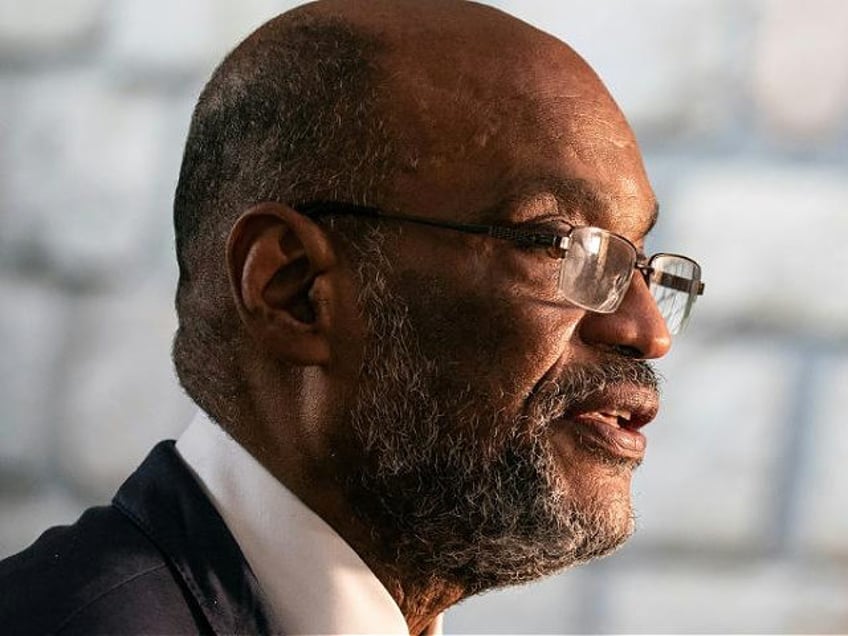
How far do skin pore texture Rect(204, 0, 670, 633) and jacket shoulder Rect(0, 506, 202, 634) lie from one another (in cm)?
18

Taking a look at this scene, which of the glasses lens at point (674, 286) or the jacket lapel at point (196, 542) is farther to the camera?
the glasses lens at point (674, 286)

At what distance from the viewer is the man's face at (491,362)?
4.71 feet

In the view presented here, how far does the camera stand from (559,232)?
1.45 meters

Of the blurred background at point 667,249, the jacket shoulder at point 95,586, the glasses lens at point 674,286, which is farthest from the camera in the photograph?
the blurred background at point 667,249

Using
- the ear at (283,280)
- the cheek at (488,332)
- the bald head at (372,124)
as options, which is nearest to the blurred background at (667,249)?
the bald head at (372,124)

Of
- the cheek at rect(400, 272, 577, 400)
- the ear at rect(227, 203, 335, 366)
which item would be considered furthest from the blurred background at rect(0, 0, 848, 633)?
the cheek at rect(400, 272, 577, 400)

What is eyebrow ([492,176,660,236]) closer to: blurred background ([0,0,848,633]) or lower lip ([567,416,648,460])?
lower lip ([567,416,648,460])

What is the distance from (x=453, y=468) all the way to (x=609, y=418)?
0.53 ft

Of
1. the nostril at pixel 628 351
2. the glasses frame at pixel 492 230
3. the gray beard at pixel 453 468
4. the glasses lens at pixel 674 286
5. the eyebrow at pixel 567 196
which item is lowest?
the gray beard at pixel 453 468

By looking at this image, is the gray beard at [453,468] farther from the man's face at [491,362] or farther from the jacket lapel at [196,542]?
the jacket lapel at [196,542]

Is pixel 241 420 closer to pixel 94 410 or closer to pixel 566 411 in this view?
pixel 566 411

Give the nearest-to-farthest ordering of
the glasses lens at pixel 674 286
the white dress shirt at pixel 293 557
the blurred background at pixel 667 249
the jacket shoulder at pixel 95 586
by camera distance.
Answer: the jacket shoulder at pixel 95 586 → the white dress shirt at pixel 293 557 → the glasses lens at pixel 674 286 → the blurred background at pixel 667 249

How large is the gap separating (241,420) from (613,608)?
78cm

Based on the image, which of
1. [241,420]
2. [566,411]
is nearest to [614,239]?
[566,411]
